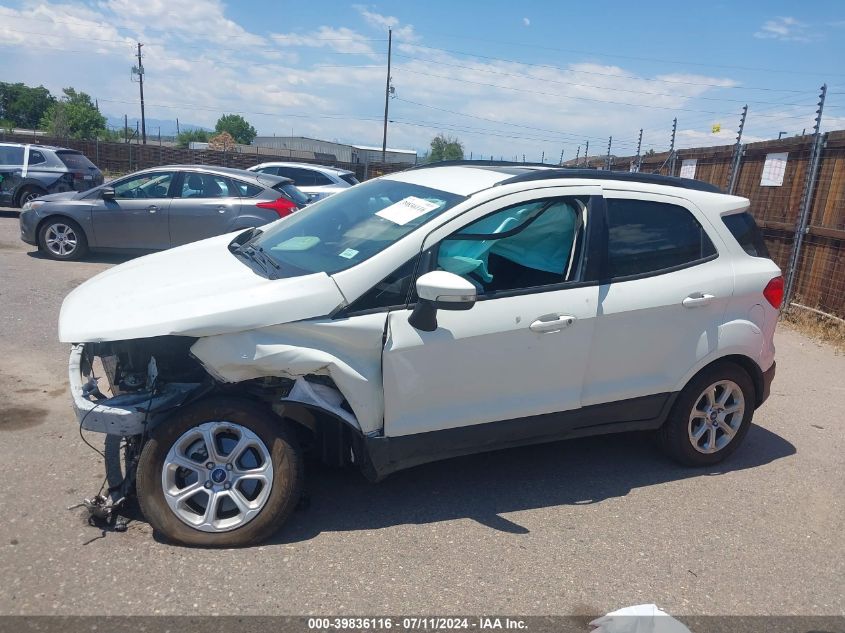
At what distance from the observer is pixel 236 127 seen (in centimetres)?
12238

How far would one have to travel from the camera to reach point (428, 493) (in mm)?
4016

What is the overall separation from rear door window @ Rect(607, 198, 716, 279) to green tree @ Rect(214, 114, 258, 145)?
404 feet

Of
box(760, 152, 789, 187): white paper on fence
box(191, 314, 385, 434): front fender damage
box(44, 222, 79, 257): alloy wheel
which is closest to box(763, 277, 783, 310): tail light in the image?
box(191, 314, 385, 434): front fender damage

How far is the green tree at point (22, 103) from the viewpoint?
102806 millimetres

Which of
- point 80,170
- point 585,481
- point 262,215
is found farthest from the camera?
point 80,170

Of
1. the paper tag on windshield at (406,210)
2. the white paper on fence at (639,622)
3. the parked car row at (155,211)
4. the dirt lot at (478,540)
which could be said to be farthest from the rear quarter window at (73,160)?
the white paper on fence at (639,622)

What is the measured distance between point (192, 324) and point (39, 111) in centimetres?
12030

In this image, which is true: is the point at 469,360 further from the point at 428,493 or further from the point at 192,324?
the point at 192,324

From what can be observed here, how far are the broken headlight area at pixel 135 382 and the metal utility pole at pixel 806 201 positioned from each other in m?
8.72

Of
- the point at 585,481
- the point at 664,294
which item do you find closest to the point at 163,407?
the point at 585,481

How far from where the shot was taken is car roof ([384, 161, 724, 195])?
12.9 feet

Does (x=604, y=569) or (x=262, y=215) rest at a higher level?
(x=262, y=215)

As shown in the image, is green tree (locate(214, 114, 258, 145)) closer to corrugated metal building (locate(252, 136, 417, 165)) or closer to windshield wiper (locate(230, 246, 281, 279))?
corrugated metal building (locate(252, 136, 417, 165))

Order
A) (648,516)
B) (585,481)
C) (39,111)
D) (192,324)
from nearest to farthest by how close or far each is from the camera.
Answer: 1. (192,324)
2. (648,516)
3. (585,481)
4. (39,111)
